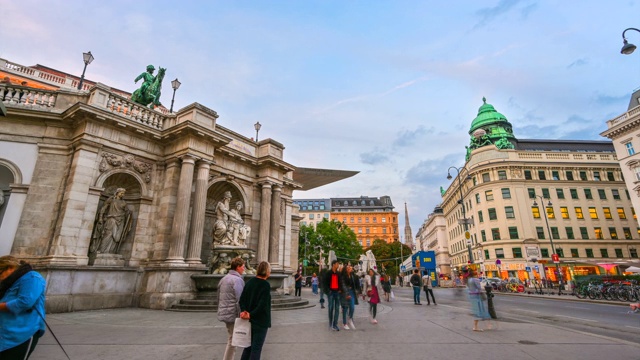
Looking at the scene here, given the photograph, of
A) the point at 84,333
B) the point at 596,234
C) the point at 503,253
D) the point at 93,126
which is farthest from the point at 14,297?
the point at 596,234

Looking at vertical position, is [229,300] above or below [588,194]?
below

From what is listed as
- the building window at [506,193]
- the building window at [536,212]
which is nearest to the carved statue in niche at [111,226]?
the building window at [506,193]

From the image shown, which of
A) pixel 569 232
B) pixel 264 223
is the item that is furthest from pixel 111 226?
pixel 569 232

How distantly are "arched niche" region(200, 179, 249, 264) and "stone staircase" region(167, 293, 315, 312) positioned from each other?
4116 millimetres

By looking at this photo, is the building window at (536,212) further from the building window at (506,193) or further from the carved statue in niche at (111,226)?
the carved statue in niche at (111,226)

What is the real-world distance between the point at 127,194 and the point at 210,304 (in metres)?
6.55

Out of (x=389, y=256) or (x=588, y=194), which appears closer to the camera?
(x=588, y=194)

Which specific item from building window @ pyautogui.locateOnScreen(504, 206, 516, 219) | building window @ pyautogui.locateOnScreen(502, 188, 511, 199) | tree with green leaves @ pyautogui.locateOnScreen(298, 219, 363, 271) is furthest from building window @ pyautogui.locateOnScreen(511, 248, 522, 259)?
tree with green leaves @ pyautogui.locateOnScreen(298, 219, 363, 271)

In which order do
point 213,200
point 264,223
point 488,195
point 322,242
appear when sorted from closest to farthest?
point 213,200
point 264,223
point 488,195
point 322,242

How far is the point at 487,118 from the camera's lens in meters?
57.5

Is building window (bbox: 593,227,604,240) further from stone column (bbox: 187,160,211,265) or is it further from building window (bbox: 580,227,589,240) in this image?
stone column (bbox: 187,160,211,265)

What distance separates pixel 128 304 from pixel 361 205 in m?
94.7

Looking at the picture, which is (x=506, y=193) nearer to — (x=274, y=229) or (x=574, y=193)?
(x=574, y=193)

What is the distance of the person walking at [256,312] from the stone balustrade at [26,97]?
14464 millimetres
